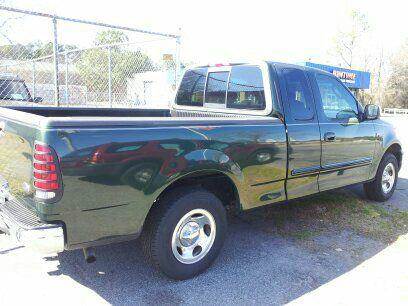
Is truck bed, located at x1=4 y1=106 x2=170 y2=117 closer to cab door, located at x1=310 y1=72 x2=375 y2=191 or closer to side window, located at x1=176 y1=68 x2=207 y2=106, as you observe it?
side window, located at x1=176 y1=68 x2=207 y2=106

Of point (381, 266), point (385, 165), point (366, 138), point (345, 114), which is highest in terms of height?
point (345, 114)

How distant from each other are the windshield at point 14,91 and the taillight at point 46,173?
16.6ft

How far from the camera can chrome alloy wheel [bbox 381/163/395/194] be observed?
618 centimetres

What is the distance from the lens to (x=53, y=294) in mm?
3297

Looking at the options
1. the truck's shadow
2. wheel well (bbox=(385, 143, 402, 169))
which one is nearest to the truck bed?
the truck's shadow

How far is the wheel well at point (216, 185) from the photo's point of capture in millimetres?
3516

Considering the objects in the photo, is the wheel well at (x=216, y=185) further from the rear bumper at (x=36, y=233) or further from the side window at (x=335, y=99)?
the side window at (x=335, y=99)

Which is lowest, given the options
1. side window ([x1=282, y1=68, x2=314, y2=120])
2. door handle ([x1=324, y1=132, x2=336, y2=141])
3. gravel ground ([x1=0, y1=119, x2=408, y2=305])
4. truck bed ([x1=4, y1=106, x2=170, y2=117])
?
gravel ground ([x1=0, y1=119, x2=408, y2=305])

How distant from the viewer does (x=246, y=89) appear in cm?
451

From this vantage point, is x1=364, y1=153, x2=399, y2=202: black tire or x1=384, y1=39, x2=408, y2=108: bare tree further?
x1=384, y1=39, x2=408, y2=108: bare tree

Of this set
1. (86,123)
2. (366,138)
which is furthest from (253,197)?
(366,138)

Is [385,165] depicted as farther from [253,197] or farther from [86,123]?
[86,123]

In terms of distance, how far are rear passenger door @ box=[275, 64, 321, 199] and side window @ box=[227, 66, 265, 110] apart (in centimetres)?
23

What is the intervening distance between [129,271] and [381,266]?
2507 millimetres
